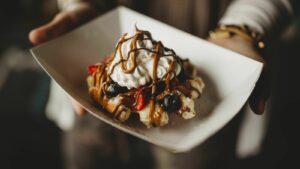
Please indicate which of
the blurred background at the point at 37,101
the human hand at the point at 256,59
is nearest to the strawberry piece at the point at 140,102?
the human hand at the point at 256,59

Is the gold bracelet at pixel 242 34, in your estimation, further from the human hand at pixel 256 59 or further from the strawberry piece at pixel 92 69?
the strawberry piece at pixel 92 69

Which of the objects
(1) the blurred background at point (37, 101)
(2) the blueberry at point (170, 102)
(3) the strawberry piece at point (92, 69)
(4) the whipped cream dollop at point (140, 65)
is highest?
(4) the whipped cream dollop at point (140, 65)

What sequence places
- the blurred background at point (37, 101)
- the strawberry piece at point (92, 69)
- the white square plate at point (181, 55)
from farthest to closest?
the blurred background at point (37, 101)
the strawberry piece at point (92, 69)
the white square plate at point (181, 55)

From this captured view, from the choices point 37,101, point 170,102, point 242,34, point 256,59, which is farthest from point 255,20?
point 37,101

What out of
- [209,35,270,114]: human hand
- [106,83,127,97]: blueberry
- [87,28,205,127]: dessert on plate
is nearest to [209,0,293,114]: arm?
[209,35,270,114]: human hand

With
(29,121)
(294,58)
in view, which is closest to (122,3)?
(29,121)

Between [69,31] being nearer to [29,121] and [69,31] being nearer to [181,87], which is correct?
[181,87]
